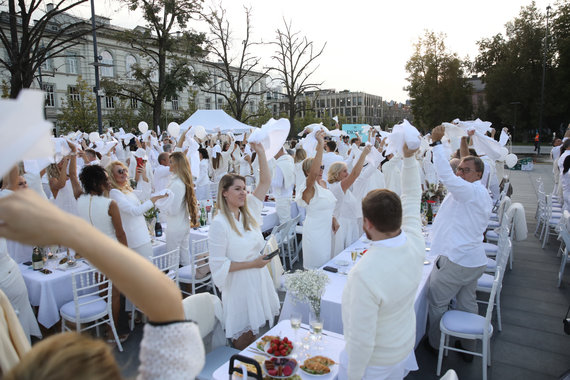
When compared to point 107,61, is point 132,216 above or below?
below

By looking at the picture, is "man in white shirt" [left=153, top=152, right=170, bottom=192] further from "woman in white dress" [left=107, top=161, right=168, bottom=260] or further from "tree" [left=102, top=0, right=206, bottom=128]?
"tree" [left=102, top=0, right=206, bottom=128]

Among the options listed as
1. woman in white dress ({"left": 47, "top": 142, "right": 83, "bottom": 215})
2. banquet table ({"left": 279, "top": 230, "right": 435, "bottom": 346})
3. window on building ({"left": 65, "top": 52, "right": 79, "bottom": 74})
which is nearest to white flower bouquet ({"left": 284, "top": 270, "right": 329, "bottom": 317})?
banquet table ({"left": 279, "top": 230, "right": 435, "bottom": 346})

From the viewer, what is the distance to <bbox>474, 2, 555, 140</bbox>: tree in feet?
113

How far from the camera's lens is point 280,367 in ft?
8.00

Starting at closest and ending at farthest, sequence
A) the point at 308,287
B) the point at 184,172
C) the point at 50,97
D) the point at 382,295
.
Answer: the point at 382,295
the point at 308,287
the point at 184,172
the point at 50,97

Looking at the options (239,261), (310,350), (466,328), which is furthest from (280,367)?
(466,328)

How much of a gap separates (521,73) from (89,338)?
43531mm

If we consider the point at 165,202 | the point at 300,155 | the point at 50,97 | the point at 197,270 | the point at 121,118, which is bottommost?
the point at 197,270

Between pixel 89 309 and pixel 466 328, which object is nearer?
pixel 466 328

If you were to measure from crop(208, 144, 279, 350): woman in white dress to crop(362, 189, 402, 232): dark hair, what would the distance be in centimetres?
141

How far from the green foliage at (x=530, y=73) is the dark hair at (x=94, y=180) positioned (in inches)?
1500

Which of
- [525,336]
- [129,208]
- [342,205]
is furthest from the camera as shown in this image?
[342,205]

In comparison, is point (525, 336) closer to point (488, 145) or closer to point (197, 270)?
point (488, 145)

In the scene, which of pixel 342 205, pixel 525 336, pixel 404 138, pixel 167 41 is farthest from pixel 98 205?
pixel 167 41
